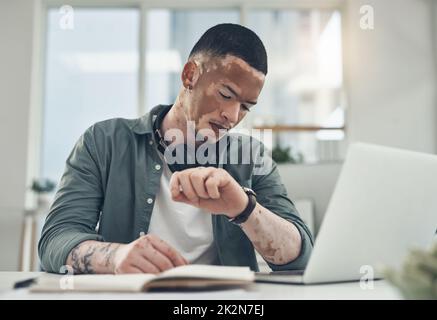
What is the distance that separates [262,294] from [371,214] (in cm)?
20

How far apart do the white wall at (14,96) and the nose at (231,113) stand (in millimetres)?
2742

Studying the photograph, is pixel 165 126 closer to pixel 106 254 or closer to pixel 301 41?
pixel 106 254

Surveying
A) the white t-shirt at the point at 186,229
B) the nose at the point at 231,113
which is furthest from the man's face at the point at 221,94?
the white t-shirt at the point at 186,229

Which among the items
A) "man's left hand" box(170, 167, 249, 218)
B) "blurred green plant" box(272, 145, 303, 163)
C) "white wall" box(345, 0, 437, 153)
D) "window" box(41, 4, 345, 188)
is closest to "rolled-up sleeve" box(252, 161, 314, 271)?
"man's left hand" box(170, 167, 249, 218)

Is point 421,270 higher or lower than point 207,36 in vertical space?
lower

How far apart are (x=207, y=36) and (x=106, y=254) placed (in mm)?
740

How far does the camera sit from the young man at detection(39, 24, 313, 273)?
1067 millimetres

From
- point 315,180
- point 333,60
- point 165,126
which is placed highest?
point 333,60

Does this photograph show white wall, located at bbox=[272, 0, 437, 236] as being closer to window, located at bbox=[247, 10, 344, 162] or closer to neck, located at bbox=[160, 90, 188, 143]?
window, located at bbox=[247, 10, 344, 162]

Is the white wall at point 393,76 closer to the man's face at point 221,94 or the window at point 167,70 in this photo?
the window at point 167,70

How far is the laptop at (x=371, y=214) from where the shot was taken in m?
0.70

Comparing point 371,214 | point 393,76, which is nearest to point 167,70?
point 393,76
